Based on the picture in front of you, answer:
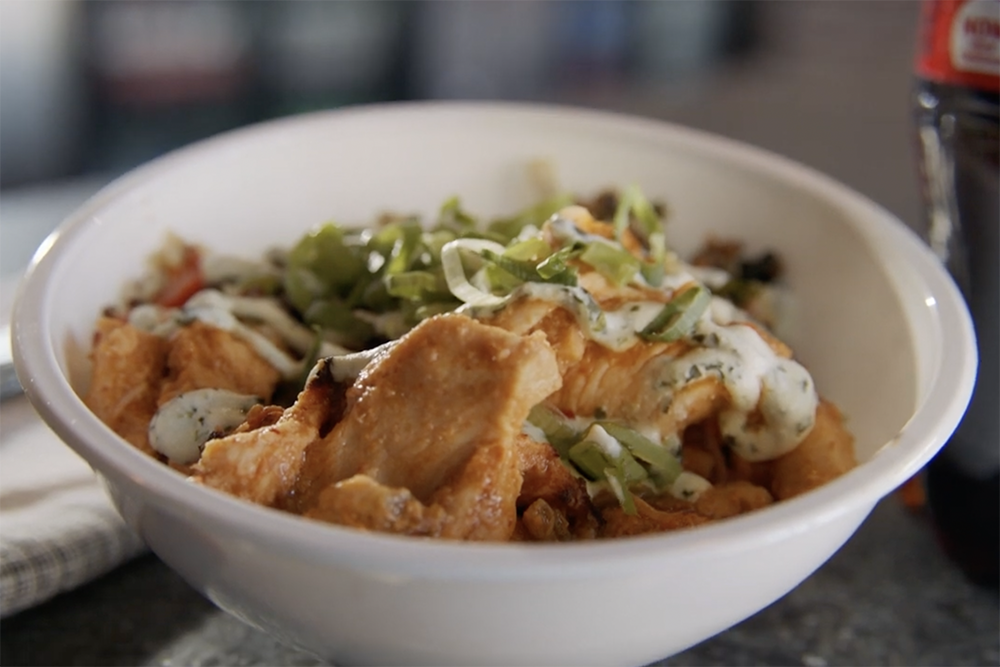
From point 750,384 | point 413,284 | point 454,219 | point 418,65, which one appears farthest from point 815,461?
point 418,65

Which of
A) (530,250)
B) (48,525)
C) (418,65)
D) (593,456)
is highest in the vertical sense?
(530,250)

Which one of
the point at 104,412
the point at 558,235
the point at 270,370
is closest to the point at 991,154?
the point at 558,235

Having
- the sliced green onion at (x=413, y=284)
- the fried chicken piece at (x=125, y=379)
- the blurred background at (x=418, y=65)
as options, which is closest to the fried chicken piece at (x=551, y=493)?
the sliced green onion at (x=413, y=284)

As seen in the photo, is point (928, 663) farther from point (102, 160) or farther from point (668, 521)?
point (102, 160)

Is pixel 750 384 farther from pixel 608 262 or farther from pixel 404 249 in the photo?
pixel 404 249

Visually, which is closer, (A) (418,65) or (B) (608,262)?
(B) (608,262)

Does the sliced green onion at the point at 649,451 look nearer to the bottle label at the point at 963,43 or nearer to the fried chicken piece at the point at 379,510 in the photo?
the fried chicken piece at the point at 379,510

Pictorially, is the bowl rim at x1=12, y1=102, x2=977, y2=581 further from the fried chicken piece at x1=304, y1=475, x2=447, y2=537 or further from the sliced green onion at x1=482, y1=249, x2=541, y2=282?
A: the sliced green onion at x1=482, y1=249, x2=541, y2=282
